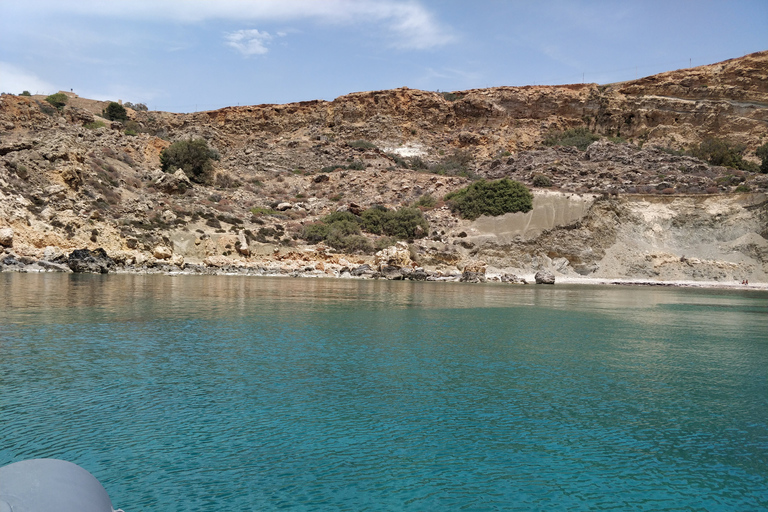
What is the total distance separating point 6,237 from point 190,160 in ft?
79.7

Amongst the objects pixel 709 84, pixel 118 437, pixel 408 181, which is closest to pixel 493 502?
pixel 118 437

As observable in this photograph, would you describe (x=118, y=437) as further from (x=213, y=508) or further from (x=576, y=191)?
(x=576, y=191)

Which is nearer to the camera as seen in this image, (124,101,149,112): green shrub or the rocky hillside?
the rocky hillside

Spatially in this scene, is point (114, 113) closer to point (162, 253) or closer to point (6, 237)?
point (162, 253)

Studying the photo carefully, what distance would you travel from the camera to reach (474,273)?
39406 mm

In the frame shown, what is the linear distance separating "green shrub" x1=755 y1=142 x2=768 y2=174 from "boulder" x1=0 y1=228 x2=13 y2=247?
60.4m

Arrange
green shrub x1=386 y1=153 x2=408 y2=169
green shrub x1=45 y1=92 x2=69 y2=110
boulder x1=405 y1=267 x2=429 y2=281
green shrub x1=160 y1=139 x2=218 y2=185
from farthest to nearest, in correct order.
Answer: green shrub x1=386 y1=153 x2=408 y2=169 → green shrub x1=45 y1=92 x2=69 y2=110 → green shrub x1=160 y1=139 x2=218 y2=185 → boulder x1=405 y1=267 x2=429 y2=281

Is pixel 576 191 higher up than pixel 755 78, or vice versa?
pixel 755 78

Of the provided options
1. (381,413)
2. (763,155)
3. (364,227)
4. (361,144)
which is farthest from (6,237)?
(763,155)

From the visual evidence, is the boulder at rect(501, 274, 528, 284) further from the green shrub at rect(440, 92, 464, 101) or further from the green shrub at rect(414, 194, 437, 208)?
the green shrub at rect(440, 92, 464, 101)

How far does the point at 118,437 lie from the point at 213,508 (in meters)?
2.01

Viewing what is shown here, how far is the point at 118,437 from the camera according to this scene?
591 centimetres

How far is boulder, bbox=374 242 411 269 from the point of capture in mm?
38156

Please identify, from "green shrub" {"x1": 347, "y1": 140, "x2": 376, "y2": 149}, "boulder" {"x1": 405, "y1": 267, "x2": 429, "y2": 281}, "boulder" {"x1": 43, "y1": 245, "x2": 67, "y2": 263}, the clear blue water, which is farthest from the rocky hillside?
the clear blue water
